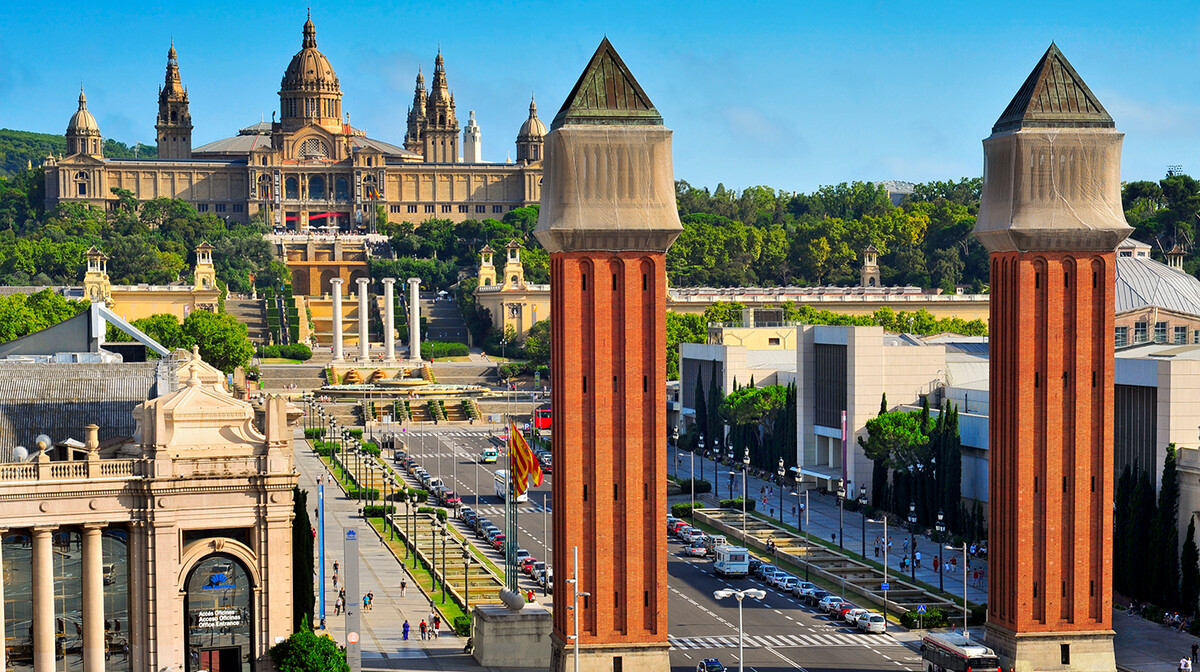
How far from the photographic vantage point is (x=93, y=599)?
214ft

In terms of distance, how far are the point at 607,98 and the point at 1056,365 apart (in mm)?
20013

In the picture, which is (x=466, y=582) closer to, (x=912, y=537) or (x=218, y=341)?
(x=912, y=537)

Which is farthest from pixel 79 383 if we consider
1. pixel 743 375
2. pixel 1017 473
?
pixel 743 375

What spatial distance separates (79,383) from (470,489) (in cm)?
6309

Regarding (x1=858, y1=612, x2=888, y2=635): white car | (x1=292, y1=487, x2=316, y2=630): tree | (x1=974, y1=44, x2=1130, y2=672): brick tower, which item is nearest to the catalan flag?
(x1=858, y1=612, x2=888, y2=635): white car

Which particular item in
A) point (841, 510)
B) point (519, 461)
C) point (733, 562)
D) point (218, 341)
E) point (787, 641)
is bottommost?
point (787, 641)

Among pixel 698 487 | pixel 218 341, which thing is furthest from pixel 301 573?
pixel 218 341

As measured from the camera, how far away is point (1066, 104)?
7506cm

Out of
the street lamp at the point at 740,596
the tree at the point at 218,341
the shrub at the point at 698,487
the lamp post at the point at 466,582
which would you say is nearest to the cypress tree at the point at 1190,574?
the street lamp at the point at 740,596

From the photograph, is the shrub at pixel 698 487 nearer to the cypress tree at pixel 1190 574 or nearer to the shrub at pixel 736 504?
the shrub at pixel 736 504

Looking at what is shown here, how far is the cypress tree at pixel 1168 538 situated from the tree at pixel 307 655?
40.6 metres

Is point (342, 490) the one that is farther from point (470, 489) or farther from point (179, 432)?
point (179, 432)

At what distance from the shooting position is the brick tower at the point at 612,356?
72.8 metres

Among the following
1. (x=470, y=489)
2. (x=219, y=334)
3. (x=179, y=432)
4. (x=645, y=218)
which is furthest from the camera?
(x=219, y=334)
